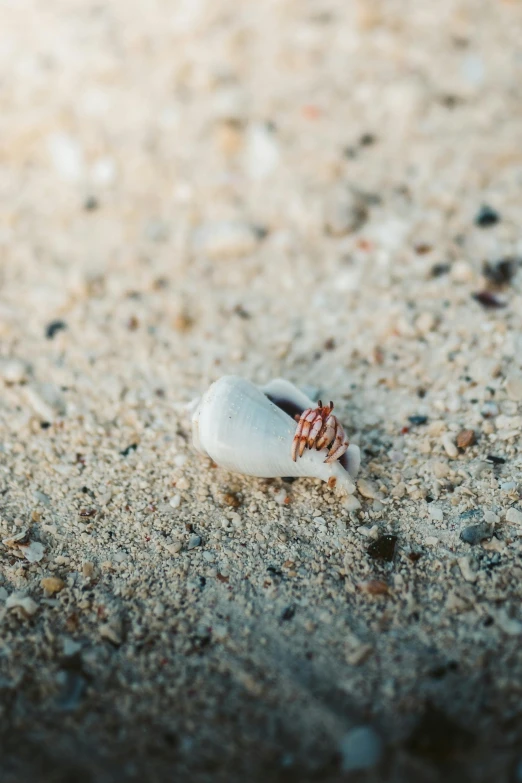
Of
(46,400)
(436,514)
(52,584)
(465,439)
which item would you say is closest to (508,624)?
(436,514)

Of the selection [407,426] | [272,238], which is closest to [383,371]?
[407,426]

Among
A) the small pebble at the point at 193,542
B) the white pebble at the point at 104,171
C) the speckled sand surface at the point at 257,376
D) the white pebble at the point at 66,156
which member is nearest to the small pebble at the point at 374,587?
the speckled sand surface at the point at 257,376

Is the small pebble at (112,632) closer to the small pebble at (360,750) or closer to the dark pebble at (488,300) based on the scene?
the small pebble at (360,750)

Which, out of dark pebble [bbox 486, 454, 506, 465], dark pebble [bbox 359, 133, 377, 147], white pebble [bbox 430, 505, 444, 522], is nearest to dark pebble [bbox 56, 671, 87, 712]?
white pebble [bbox 430, 505, 444, 522]

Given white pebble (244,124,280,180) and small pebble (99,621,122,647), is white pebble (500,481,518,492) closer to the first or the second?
small pebble (99,621,122,647)

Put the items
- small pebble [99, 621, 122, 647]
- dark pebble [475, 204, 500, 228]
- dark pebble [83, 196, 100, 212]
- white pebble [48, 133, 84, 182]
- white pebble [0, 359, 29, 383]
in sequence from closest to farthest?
small pebble [99, 621, 122, 647], white pebble [0, 359, 29, 383], dark pebble [475, 204, 500, 228], dark pebble [83, 196, 100, 212], white pebble [48, 133, 84, 182]

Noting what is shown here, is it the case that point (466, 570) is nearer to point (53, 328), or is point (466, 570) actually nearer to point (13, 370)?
point (13, 370)
